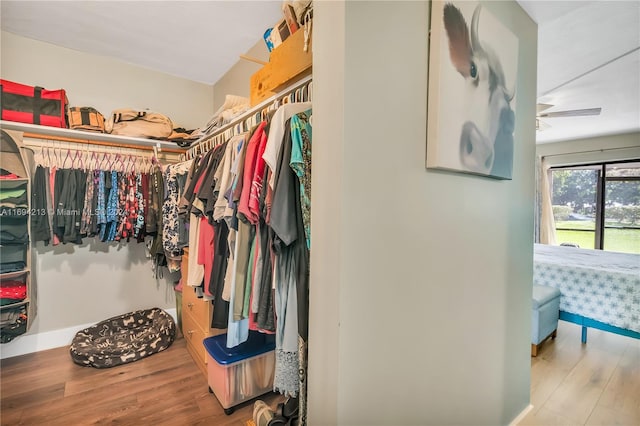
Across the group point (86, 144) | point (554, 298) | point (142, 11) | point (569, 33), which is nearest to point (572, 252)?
point (554, 298)

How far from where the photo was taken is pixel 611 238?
185 inches

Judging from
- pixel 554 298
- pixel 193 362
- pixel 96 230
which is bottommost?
pixel 193 362

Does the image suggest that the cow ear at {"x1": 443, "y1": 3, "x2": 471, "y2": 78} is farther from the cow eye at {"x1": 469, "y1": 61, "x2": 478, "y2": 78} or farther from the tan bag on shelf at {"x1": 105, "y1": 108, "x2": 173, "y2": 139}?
the tan bag on shelf at {"x1": 105, "y1": 108, "x2": 173, "y2": 139}

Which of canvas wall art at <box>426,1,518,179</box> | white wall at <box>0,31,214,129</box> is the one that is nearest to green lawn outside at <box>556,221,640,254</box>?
canvas wall art at <box>426,1,518,179</box>

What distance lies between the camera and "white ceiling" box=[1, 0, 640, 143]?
170 cm

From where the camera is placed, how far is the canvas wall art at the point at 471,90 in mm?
971

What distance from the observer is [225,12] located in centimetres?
194

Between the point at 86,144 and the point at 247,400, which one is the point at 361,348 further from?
the point at 86,144

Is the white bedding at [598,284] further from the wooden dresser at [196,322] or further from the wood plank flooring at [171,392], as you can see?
the wooden dresser at [196,322]

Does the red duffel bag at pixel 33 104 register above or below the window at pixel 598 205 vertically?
above

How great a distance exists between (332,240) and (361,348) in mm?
335

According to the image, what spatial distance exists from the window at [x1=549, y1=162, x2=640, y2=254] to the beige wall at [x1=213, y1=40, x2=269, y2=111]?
5.67 m

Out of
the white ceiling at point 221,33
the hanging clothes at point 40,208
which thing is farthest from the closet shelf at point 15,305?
the white ceiling at point 221,33

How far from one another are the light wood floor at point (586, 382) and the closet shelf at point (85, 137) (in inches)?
128
